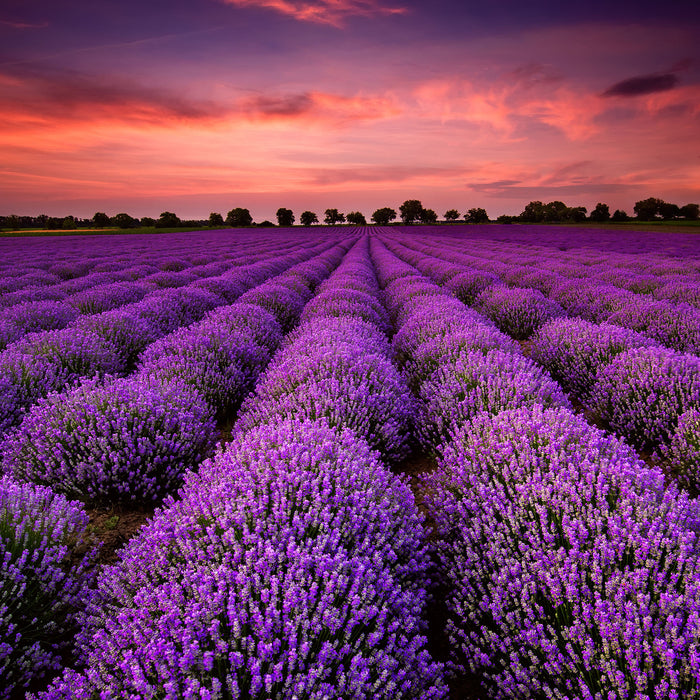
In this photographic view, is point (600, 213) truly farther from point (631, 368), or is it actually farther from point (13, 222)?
point (13, 222)

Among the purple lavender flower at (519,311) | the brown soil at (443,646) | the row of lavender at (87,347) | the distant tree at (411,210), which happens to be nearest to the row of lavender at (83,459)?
the row of lavender at (87,347)

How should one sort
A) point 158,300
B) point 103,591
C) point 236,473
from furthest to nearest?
point 158,300 < point 236,473 < point 103,591

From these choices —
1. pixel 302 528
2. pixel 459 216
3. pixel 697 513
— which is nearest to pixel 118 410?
pixel 302 528

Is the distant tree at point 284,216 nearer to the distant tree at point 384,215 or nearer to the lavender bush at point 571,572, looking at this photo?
the distant tree at point 384,215

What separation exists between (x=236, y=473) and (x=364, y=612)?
0.77 m

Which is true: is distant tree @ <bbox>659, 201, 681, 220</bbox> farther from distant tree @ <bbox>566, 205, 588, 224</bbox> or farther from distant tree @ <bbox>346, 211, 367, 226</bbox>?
distant tree @ <bbox>346, 211, 367, 226</bbox>

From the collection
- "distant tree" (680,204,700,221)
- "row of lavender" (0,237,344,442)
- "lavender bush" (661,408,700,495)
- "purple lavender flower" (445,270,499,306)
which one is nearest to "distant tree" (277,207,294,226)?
"distant tree" (680,204,700,221)

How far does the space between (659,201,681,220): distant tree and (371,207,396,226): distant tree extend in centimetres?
4933

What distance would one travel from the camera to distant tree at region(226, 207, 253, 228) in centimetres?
8006

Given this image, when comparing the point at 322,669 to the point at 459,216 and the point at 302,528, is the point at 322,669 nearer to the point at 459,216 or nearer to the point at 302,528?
the point at 302,528

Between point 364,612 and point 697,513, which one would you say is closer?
point 364,612

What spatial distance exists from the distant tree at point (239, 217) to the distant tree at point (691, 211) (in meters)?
70.2

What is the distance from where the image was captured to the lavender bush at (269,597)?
1203mm

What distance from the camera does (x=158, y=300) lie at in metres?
6.90
